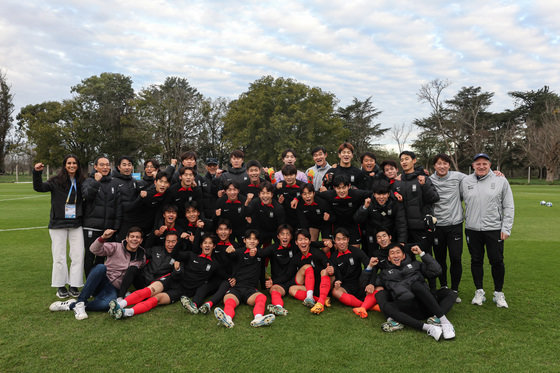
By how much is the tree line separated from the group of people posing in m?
31.0

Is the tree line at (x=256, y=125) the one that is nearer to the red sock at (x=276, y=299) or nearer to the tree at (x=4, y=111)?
the tree at (x=4, y=111)

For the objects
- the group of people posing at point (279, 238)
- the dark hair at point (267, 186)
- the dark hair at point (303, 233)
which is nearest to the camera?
the group of people posing at point (279, 238)

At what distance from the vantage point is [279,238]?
17.3ft

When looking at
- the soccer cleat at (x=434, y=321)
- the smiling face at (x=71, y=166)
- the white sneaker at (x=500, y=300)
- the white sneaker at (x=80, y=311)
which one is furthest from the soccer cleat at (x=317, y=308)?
the smiling face at (x=71, y=166)

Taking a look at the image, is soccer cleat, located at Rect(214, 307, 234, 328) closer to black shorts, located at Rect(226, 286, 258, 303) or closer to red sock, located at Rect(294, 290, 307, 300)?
black shorts, located at Rect(226, 286, 258, 303)

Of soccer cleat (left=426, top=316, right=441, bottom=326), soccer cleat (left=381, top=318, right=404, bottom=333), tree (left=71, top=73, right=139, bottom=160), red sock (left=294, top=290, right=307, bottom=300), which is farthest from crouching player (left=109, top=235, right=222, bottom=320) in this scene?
tree (left=71, top=73, right=139, bottom=160)

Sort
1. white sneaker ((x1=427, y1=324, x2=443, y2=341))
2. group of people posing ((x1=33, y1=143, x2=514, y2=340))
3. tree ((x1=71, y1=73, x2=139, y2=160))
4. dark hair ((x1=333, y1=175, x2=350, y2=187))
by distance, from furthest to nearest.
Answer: tree ((x1=71, y1=73, x2=139, y2=160))
dark hair ((x1=333, y1=175, x2=350, y2=187))
group of people posing ((x1=33, y1=143, x2=514, y2=340))
white sneaker ((x1=427, y1=324, x2=443, y2=341))

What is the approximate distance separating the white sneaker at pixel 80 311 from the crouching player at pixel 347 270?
3.18 metres

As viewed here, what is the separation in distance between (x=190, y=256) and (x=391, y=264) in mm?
2776

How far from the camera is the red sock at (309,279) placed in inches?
196

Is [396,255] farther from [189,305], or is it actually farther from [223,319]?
[189,305]

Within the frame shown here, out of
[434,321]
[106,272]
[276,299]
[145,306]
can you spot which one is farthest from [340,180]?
[106,272]

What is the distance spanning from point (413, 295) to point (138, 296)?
11.3 feet

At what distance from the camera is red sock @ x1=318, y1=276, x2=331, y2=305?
4.72 m
